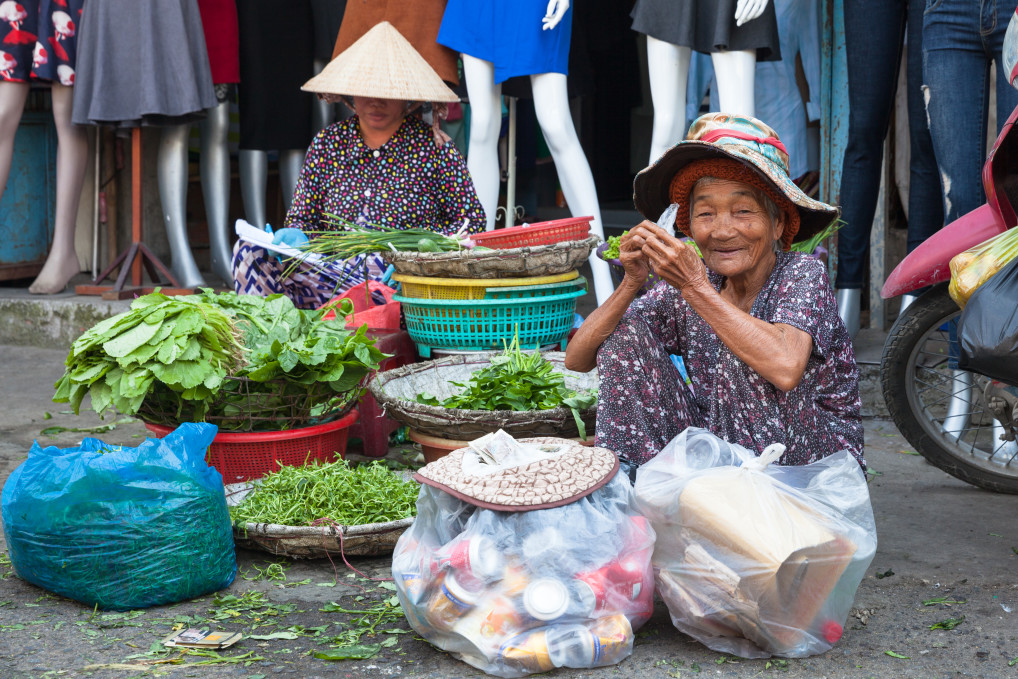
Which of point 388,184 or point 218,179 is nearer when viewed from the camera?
point 388,184

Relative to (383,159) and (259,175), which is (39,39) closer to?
(259,175)

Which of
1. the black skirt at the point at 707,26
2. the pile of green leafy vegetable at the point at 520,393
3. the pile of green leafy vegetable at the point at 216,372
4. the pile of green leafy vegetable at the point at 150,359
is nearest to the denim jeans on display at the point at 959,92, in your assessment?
the black skirt at the point at 707,26

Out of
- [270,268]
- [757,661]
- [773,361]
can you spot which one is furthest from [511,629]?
[270,268]

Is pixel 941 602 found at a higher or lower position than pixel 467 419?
lower

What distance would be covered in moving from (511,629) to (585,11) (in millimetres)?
4212

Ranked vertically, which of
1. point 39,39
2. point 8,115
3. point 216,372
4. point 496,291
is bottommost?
point 216,372

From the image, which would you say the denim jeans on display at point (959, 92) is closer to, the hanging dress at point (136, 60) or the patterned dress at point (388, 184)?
the patterned dress at point (388, 184)

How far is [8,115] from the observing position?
519 cm

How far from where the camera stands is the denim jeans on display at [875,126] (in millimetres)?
3834

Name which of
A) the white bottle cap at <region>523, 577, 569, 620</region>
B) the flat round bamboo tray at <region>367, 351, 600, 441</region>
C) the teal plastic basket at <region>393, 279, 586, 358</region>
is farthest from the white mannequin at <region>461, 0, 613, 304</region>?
the white bottle cap at <region>523, 577, 569, 620</region>

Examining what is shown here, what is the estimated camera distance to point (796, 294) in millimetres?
2338

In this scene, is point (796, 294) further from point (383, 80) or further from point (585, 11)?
point (585, 11)

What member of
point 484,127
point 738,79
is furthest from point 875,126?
point 484,127

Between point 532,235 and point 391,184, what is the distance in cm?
81
